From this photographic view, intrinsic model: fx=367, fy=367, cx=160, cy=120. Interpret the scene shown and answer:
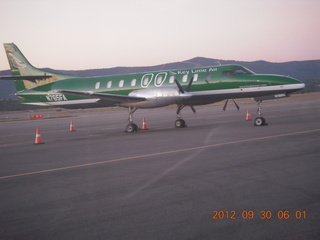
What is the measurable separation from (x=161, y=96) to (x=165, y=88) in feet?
1.76

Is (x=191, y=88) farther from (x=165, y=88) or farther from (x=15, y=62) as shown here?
(x=15, y=62)

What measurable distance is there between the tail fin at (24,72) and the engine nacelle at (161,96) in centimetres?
768

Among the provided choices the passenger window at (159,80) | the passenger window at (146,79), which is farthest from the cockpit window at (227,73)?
the passenger window at (146,79)

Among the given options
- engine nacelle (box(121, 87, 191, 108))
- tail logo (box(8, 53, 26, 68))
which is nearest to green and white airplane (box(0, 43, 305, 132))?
engine nacelle (box(121, 87, 191, 108))

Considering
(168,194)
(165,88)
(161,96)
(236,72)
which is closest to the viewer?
(168,194)

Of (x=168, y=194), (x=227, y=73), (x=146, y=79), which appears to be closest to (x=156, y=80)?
(x=146, y=79)

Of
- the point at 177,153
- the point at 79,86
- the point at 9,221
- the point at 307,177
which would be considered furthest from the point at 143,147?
the point at 79,86

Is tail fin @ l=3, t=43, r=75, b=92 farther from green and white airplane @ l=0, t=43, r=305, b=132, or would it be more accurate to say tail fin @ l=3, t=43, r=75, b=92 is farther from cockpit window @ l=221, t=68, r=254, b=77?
cockpit window @ l=221, t=68, r=254, b=77

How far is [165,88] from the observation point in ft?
67.9

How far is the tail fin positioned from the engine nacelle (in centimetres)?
768

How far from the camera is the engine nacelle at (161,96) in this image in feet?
66.6

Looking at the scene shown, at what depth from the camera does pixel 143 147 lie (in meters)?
14.3

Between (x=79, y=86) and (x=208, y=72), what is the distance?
8.83 meters

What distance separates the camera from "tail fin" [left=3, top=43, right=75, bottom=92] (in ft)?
85.3
